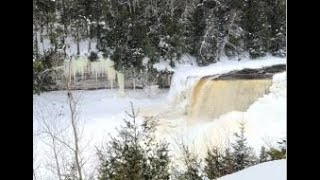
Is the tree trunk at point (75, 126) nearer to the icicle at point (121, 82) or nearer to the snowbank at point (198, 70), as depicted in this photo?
the icicle at point (121, 82)

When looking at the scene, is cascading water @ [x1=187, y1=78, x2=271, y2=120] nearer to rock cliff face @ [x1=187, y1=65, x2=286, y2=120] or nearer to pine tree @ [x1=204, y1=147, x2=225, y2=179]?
rock cliff face @ [x1=187, y1=65, x2=286, y2=120]

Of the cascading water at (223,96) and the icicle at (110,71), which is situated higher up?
the icicle at (110,71)

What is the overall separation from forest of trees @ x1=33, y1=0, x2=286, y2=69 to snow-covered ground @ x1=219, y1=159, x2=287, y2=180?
0.39 meters

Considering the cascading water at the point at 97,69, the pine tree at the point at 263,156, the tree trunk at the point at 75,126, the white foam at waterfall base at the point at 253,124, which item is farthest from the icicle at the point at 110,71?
the pine tree at the point at 263,156

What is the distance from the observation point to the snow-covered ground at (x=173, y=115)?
1513 millimetres

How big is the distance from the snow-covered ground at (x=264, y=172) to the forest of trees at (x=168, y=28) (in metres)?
→ 0.39

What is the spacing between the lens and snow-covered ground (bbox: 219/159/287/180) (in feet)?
4.71
